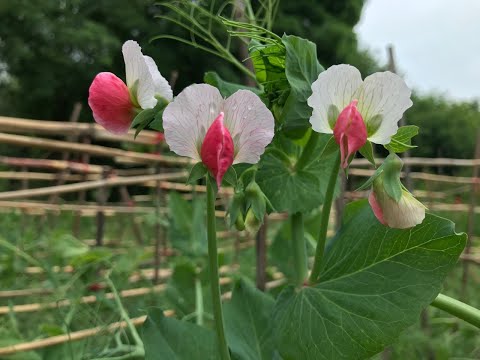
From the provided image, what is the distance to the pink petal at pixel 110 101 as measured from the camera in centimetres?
42

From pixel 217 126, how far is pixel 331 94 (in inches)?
3.2

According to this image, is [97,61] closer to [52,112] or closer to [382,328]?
[52,112]

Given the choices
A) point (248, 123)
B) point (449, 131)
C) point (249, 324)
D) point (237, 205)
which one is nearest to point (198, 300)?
point (249, 324)

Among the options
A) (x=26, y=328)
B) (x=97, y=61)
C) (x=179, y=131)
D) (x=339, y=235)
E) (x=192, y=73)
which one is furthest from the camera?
(x=192, y=73)

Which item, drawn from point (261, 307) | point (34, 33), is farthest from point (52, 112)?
point (261, 307)

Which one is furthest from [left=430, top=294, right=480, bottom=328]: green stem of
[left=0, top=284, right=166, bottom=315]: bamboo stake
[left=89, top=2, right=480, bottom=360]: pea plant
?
[left=0, top=284, right=166, bottom=315]: bamboo stake

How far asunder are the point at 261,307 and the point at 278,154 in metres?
0.16

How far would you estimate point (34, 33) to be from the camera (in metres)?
9.30

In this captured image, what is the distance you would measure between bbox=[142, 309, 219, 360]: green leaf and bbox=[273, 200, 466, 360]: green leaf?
0.09 metres

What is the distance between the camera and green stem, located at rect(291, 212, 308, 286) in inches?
18.5

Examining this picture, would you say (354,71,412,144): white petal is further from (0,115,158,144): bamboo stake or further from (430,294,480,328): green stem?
(0,115,158,144): bamboo stake

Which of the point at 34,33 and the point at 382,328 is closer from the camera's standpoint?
the point at 382,328

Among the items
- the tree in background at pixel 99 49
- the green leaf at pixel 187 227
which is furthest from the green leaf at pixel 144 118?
the tree in background at pixel 99 49

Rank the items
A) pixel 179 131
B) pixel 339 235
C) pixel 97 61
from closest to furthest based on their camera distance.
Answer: pixel 179 131
pixel 339 235
pixel 97 61
